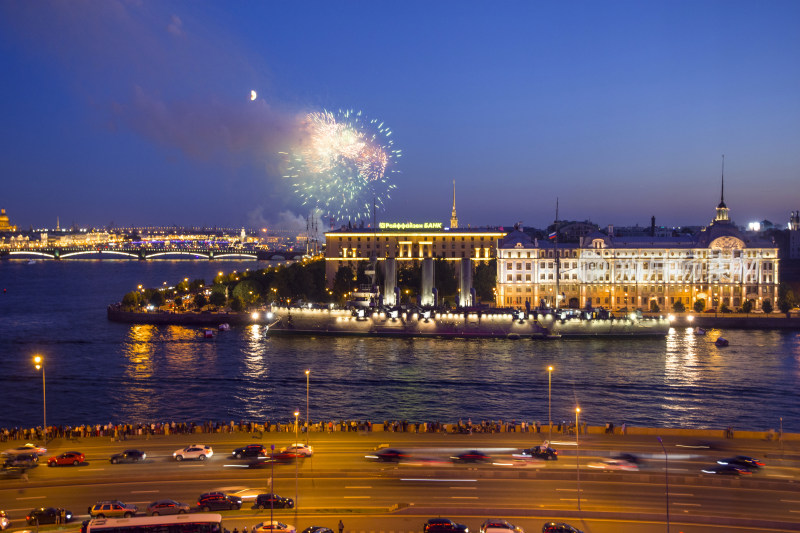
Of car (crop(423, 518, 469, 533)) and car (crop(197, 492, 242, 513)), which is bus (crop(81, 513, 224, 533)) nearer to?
car (crop(197, 492, 242, 513))

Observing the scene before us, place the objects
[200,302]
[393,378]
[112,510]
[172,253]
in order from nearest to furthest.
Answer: [112,510]
[393,378]
[200,302]
[172,253]

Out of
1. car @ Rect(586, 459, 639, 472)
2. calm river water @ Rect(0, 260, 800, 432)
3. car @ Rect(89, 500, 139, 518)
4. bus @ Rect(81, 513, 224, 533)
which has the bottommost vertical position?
calm river water @ Rect(0, 260, 800, 432)

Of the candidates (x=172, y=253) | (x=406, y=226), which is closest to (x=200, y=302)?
(x=406, y=226)

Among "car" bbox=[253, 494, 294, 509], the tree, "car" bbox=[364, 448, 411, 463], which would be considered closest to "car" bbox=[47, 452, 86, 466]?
"car" bbox=[253, 494, 294, 509]

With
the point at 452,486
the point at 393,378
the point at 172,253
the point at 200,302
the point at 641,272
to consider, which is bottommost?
the point at 393,378

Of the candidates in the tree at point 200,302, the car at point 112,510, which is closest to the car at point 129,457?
the car at point 112,510

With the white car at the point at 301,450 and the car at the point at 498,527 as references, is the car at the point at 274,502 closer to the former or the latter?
the white car at the point at 301,450

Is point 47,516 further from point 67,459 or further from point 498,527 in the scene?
point 498,527
